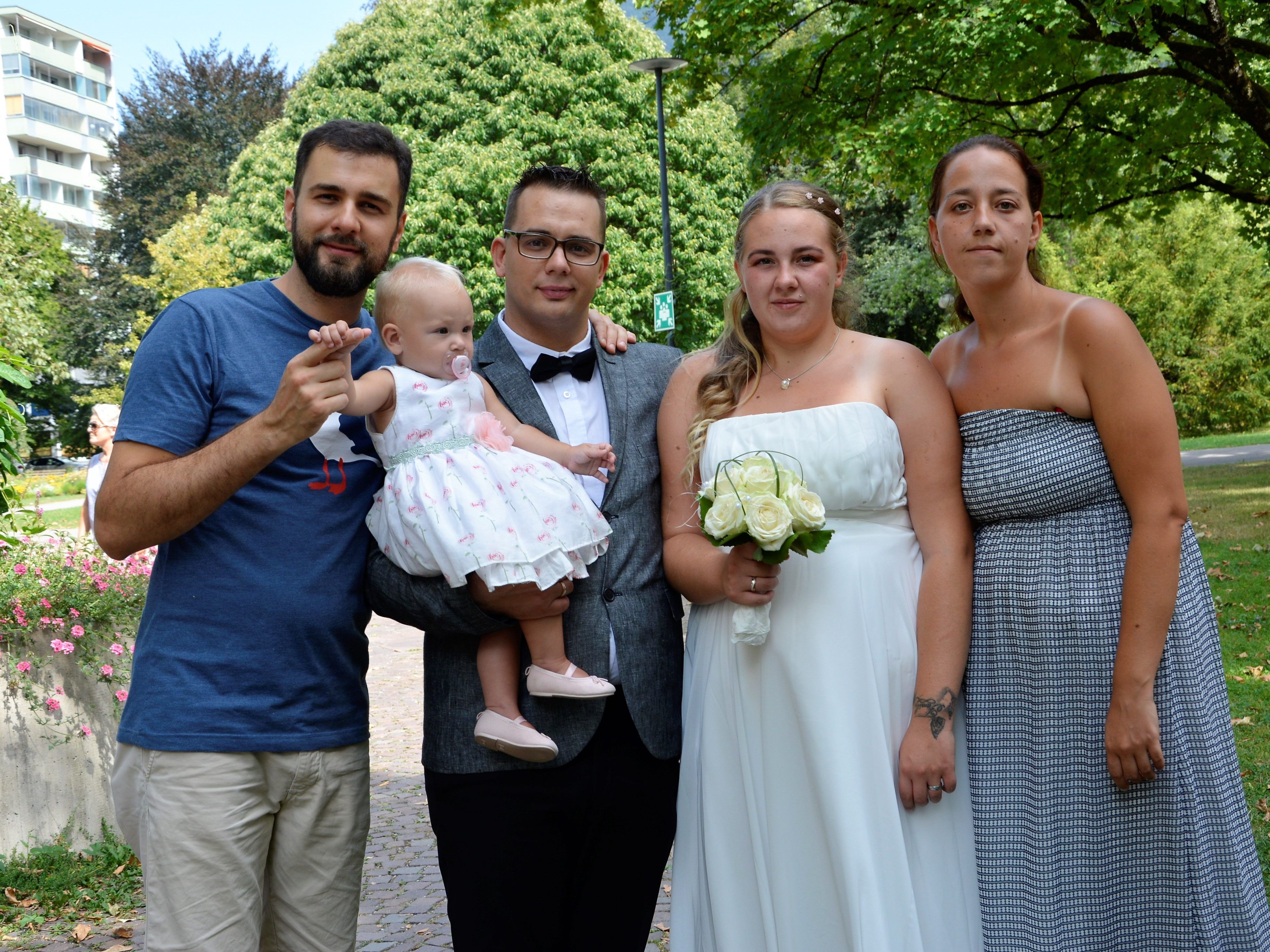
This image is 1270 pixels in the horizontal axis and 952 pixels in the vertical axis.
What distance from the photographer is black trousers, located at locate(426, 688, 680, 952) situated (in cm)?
310

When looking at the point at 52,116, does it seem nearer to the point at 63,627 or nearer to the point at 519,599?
the point at 63,627

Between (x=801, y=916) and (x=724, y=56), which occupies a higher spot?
(x=724, y=56)

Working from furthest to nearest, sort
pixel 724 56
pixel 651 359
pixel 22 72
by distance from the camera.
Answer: pixel 22 72 → pixel 724 56 → pixel 651 359

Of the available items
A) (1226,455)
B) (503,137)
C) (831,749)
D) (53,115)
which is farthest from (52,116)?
(831,749)

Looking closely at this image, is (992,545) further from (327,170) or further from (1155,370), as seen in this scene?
(327,170)

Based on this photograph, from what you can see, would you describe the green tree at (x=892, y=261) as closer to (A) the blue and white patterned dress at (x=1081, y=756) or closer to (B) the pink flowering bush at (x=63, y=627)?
(B) the pink flowering bush at (x=63, y=627)

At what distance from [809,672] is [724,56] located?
9520 mm

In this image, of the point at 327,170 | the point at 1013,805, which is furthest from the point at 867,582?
the point at 327,170

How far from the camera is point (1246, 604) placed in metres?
9.71

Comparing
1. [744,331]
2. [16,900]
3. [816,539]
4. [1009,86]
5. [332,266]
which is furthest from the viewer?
[1009,86]

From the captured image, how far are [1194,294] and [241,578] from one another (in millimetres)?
32888

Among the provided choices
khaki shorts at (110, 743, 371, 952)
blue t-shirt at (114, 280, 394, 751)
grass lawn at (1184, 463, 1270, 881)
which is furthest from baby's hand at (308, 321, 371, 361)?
grass lawn at (1184, 463, 1270, 881)

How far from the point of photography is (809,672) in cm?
296

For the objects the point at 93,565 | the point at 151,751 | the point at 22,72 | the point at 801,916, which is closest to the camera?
the point at 151,751
